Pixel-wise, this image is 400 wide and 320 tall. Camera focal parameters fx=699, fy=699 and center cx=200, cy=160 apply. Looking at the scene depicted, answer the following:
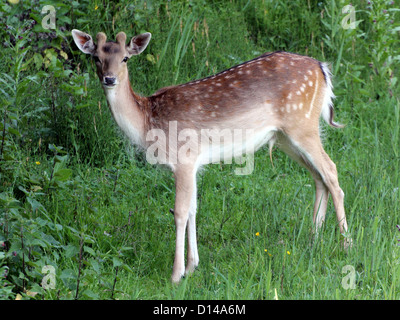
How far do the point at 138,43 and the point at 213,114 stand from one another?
835 mm

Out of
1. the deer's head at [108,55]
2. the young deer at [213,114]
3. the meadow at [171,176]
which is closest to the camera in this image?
the meadow at [171,176]

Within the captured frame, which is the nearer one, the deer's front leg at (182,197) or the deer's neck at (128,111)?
the deer's front leg at (182,197)

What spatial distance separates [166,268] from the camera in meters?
5.27

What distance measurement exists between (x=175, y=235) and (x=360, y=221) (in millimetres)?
1485

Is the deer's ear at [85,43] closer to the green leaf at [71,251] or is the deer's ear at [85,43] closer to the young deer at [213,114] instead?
the young deer at [213,114]

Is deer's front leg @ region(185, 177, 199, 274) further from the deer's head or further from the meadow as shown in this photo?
the deer's head

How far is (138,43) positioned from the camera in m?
5.64

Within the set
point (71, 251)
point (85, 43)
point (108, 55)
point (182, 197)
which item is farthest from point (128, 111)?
point (71, 251)

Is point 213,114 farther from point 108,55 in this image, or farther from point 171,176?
point 171,176

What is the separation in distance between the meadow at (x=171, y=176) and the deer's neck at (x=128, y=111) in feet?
1.01

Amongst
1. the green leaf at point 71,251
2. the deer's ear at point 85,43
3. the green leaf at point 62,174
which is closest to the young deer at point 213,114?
the deer's ear at point 85,43

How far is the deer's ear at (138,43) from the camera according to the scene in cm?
555
